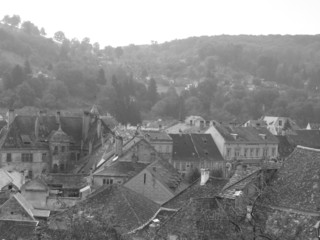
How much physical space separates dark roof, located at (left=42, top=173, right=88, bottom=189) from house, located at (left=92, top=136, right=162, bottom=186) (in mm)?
1311

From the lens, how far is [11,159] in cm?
6159

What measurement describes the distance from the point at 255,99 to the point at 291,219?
137339 millimetres

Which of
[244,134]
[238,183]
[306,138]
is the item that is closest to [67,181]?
[238,183]

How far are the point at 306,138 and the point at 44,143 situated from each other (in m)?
41.8

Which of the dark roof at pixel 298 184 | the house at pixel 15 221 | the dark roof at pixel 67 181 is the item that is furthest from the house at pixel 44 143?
the dark roof at pixel 298 184

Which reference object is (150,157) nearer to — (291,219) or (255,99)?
(291,219)

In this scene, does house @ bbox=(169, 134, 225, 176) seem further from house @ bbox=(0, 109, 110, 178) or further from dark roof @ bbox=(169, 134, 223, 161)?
house @ bbox=(0, 109, 110, 178)

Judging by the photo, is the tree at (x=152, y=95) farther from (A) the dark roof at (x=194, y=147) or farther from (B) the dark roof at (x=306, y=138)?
(A) the dark roof at (x=194, y=147)

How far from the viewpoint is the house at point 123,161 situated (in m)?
42.1

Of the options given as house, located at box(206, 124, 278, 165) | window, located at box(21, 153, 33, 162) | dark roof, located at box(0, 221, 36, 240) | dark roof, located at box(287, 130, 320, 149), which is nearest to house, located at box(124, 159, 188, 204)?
dark roof, located at box(0, 221, 36, 240)

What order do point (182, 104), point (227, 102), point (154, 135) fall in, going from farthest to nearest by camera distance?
point (227, 102)
point (182, 104)
point (154, 135)

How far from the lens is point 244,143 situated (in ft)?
250

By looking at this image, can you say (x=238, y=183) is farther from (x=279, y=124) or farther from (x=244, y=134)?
(x=279, y=124)

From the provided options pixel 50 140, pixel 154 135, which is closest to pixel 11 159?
pixel 50 140
